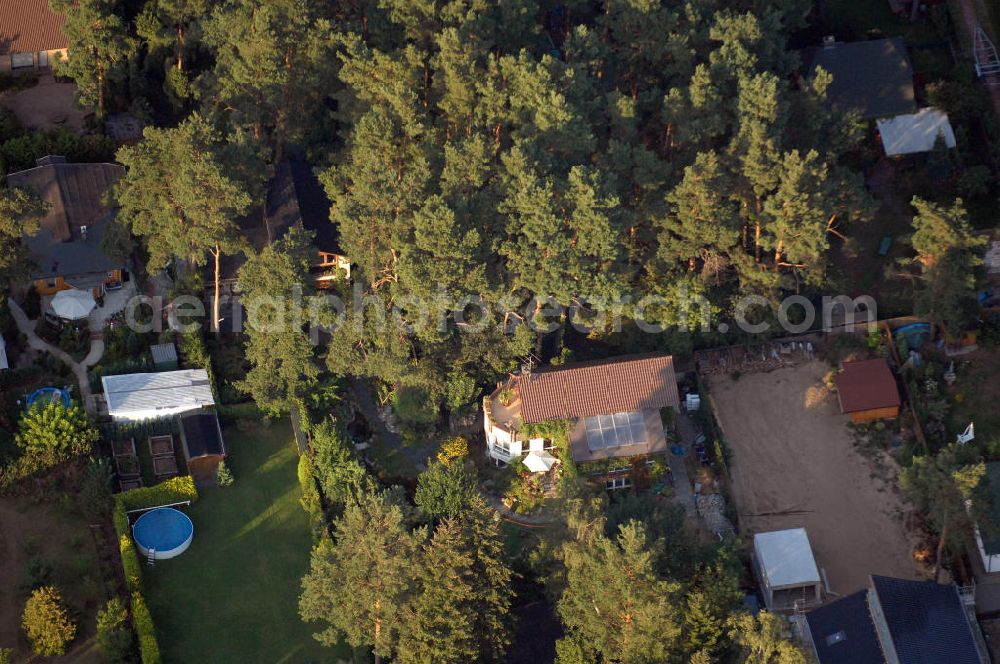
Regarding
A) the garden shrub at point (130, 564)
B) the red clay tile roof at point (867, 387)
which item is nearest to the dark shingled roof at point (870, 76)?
the red clay tile roof at point (867, 387)

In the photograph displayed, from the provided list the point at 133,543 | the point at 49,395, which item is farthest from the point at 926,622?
Answer: the point at 49,395

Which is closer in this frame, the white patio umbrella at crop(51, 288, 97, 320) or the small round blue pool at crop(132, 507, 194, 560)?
the small round blue pool at crop(132, 507, 194, 560)

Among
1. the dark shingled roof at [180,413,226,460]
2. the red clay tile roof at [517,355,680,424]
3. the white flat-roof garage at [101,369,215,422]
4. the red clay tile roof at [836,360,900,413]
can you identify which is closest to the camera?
the dark shingled roof at [180,413,226,460]

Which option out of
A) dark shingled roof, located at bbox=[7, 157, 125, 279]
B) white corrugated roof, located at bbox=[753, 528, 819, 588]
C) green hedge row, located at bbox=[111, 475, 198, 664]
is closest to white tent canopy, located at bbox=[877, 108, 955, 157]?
white corrugated roof, located at bbox=[753, 528, 819, 588]

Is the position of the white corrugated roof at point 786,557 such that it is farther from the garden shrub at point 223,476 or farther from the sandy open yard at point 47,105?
the sandy open yard at point 47,105

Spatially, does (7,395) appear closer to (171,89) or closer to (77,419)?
(77,419)

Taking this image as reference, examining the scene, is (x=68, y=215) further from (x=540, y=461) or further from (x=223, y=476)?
(x=540, y=461)

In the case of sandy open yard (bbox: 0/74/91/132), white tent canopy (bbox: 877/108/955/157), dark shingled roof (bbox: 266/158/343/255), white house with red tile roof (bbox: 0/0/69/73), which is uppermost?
white house with red tile roof (bbox: 0/0/69/73)

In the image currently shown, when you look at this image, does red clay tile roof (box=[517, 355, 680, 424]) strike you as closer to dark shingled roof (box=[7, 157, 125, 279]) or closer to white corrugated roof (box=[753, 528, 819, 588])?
white corrugated roof (box=[753, 528, 819, 588])
